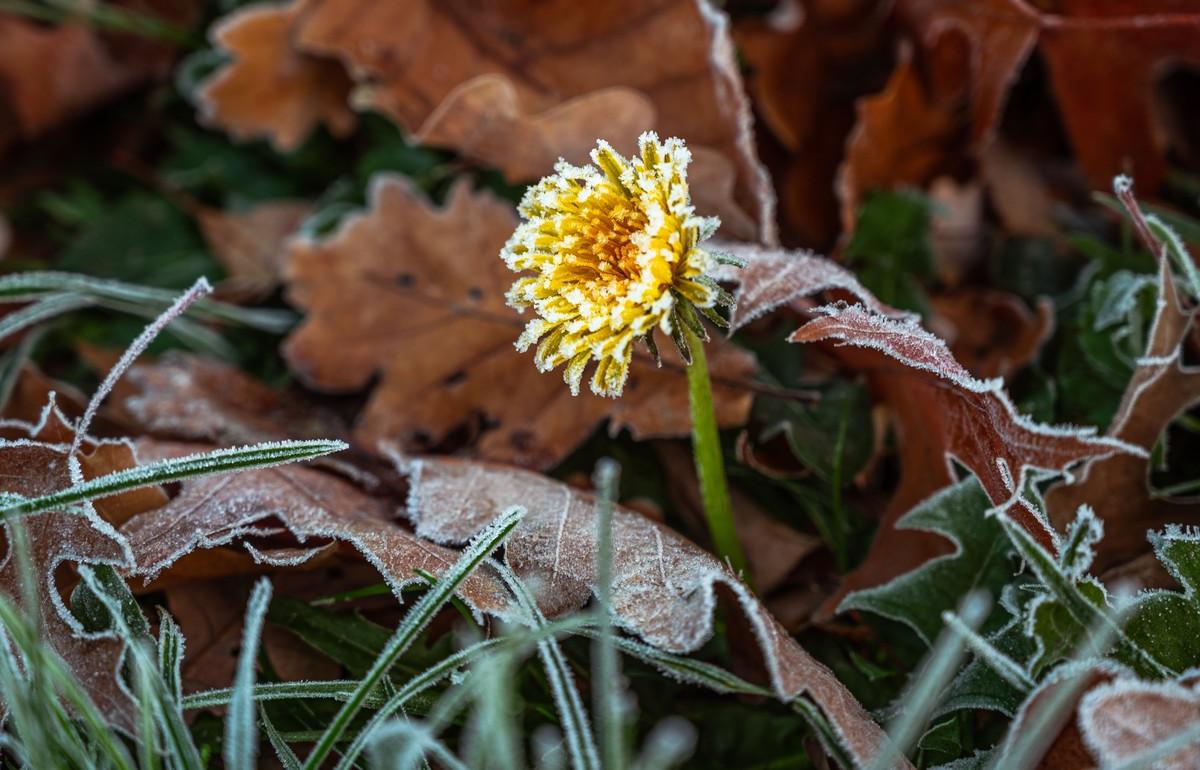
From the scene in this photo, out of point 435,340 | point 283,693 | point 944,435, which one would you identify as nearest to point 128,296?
point 435,340

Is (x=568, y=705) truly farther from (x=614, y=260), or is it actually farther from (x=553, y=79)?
(x=553, y=79)

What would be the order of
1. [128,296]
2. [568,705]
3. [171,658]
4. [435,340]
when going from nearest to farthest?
1. [568,705]
2. [171,658]
3. [128,296]
4. [435,340]

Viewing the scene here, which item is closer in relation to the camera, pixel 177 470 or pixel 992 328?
pixel 177 470

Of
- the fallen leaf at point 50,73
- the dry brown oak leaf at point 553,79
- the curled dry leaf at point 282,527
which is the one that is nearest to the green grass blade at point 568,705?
the curled dry leaf at point 282,527

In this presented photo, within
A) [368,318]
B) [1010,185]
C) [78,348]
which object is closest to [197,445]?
[368,318]

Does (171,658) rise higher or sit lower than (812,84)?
lower

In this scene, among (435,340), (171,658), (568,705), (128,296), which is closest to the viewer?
(568,705)

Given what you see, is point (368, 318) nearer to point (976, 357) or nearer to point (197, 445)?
point (197, 445)

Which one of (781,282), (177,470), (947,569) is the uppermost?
(781,282)
